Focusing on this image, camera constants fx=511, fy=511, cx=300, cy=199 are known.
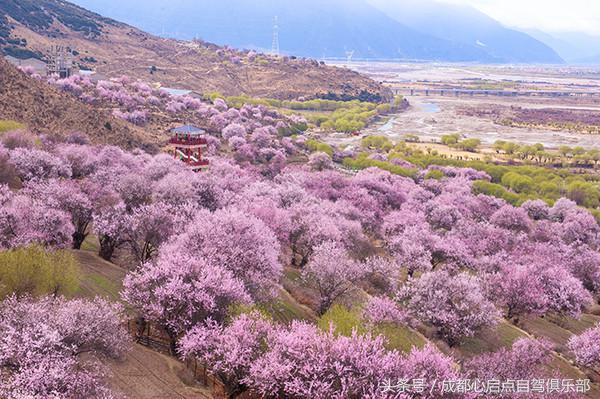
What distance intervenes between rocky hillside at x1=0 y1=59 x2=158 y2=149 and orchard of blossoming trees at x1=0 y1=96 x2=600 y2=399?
841 cm

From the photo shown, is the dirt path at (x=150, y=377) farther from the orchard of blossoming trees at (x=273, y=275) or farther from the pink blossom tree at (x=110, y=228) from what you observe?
the pink blossom tree at (x=110, y=228)

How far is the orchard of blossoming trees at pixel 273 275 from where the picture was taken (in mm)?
18781

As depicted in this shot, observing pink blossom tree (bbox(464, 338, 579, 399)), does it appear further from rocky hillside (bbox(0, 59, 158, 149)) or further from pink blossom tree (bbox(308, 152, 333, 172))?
pink blossom tree (bbox(308, 152, 333, 172))

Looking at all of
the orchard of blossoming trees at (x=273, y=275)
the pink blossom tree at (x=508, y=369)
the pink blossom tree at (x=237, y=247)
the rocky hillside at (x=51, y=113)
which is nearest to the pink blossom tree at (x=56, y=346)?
the orchard of blossoming trees at (x=273, y=275)

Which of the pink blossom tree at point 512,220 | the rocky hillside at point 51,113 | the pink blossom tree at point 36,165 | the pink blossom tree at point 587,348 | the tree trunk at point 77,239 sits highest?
the rocky hillside at point 51,113

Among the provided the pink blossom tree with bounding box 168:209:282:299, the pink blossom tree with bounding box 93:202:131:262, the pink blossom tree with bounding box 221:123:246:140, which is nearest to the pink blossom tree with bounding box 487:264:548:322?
the pink blossom tree with bounding box 168:209:282:299

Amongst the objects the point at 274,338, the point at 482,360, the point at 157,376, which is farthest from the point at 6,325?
the point at 482,360

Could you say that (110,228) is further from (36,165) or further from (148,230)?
(36,165)

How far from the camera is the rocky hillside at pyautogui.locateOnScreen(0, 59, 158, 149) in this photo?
65.7 metres

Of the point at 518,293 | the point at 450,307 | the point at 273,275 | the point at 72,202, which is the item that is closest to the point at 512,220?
the point at 518,293

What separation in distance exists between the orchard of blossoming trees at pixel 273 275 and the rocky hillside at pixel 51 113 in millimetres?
8407

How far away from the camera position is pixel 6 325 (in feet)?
56.5

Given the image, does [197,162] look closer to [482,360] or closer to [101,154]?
[101,154]

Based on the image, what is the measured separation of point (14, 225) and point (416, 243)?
30.9 m
